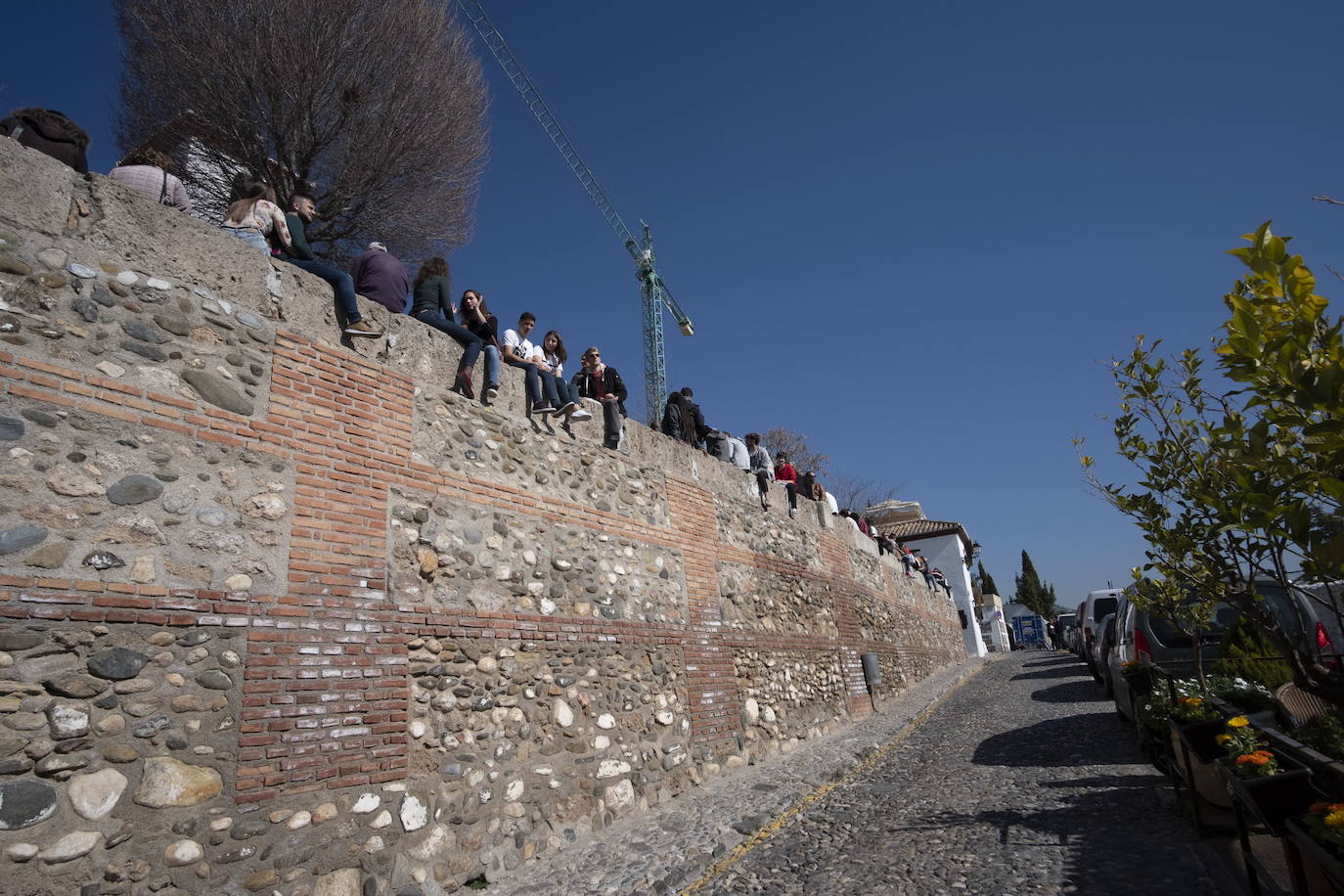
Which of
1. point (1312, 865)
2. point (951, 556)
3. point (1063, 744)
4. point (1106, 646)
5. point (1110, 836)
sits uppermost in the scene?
point (951, 556)

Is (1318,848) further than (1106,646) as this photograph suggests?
No

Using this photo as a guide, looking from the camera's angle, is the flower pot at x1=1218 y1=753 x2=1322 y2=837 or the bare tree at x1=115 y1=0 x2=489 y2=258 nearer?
the flower pot at x1=1218 y1=753 x2=1322 y2=837

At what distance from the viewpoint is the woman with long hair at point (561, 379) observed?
268 inches

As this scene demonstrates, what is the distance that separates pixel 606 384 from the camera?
8141 mm

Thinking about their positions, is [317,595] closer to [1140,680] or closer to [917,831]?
[917,831]

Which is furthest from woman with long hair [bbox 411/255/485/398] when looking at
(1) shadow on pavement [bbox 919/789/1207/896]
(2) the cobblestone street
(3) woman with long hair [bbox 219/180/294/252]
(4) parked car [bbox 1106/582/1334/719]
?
(4) parked car [bbox 1106/582/1334/719]

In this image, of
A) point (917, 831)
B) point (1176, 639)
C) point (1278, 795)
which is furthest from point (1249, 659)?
point (1278, 795)

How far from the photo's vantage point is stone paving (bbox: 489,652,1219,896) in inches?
162

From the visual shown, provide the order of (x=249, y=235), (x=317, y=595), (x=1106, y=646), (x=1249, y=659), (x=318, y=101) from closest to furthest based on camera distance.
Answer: (x=317, y=595), (x=249, y=235), (x=1249, y=659), (x=318, y=101), (x=1106, y=646)

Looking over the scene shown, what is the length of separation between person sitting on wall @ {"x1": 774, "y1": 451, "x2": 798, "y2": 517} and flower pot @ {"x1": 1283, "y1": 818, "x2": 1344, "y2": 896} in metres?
9.10

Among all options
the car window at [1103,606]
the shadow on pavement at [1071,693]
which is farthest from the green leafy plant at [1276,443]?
the car window at [1103,606]

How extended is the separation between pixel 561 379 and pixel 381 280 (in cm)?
186

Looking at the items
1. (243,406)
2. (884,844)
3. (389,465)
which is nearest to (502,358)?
(389,465)

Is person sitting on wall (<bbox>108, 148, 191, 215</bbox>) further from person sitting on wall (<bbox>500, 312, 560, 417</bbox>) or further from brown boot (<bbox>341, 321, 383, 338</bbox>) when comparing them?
person sitting on wall (<bbox>500, 312, 560, 417</bbox>)
